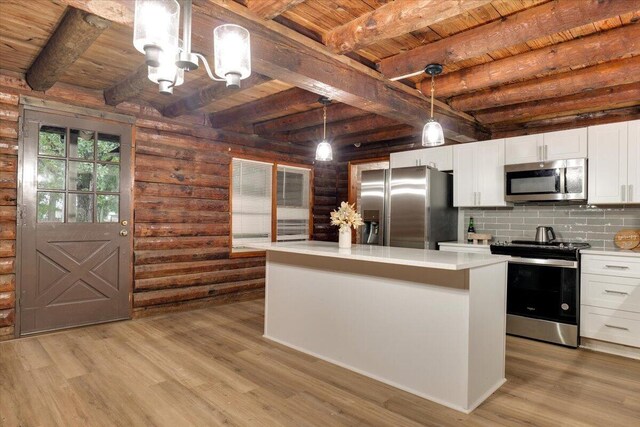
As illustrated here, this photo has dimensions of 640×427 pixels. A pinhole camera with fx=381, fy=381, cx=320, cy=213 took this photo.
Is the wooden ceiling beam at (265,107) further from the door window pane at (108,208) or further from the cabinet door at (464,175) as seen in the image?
the cabinet door at (464,175)

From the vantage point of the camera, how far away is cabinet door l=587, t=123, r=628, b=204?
12.2 feet

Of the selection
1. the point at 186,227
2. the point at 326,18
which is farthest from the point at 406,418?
the point at 186,227

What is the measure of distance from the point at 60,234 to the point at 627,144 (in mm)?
5733

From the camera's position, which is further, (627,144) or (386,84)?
(627,144)

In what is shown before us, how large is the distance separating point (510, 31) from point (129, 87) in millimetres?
3278

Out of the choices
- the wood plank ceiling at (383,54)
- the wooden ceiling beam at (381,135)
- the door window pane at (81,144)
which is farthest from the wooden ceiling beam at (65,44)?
the wooden ceiling beam at (381,135)

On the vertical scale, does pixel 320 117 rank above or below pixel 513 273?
above

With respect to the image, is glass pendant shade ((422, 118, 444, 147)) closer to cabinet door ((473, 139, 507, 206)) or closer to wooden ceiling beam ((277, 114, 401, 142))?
wooden ceiling beam ((277, 114, 401, 142))

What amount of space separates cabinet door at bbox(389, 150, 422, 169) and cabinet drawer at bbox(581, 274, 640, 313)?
7.94ft

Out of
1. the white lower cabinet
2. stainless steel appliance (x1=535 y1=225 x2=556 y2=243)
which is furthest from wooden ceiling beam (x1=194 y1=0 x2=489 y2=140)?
Answer: the white lower cabinet

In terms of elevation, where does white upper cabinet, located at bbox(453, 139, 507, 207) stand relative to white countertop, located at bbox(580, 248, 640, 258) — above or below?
above

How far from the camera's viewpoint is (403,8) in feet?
7.15

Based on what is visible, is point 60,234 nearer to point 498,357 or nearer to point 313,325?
point 313,325

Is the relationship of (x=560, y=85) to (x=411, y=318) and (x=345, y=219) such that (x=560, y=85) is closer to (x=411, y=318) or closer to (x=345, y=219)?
(x=345, y=219)
